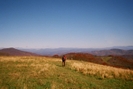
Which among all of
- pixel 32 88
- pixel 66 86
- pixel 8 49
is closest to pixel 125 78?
pixel 66 86

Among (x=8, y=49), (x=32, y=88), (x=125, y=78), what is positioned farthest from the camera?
(x=8, y=49)

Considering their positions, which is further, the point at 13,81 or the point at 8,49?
the point at 8,49

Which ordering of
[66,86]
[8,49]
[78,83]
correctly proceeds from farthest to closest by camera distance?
[8,49]
[78,83]
[66,86]

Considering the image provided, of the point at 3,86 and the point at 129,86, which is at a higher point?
the point at 3,86

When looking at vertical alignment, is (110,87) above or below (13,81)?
below

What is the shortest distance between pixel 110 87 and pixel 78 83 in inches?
126

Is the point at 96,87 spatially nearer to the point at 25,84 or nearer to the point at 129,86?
the point at 129,86

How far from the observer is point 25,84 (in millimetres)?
11094

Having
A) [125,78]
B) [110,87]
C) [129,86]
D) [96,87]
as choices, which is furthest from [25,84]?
[125,78]

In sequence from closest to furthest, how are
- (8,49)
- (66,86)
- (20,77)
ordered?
(66,86) < (20,77) < (8,49)

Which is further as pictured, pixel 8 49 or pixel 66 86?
pixel 8 49

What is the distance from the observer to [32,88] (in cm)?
1054

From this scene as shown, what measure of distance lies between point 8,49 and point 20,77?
143920 mm

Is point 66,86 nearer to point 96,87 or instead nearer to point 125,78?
point 96,87
